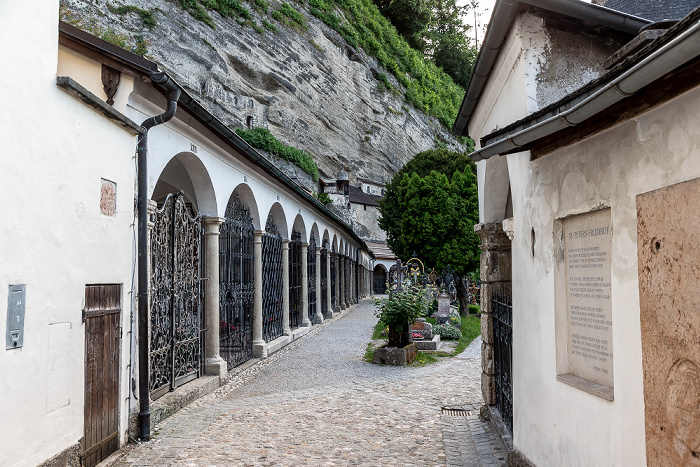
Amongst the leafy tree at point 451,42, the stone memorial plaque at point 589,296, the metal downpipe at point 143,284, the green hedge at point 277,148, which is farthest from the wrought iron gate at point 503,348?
the leafy tree at point 451,42

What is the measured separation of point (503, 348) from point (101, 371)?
13.2 feet

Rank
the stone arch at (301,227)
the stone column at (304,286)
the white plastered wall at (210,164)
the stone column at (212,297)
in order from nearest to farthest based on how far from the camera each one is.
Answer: the white plastered wall at (210,164)
the stone column at (212,297)
the stone arch at (301,227)
the stone column at (304,286)

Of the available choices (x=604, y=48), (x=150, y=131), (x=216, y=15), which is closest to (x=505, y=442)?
(x=604, y=48)

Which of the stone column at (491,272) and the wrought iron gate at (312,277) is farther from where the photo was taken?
the wrought iron gate at (312,277)

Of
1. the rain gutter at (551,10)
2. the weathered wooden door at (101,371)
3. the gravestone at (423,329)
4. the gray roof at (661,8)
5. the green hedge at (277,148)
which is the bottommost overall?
the gravestone at (423,329)

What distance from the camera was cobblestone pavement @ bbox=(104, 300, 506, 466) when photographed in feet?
18.1

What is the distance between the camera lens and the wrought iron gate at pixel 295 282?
16.1 meters

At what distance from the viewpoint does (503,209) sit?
7.04m

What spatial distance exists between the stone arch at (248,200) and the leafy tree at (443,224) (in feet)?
47.4

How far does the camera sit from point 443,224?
1001 inches

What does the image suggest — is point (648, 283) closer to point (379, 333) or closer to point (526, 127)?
point (526, 127)

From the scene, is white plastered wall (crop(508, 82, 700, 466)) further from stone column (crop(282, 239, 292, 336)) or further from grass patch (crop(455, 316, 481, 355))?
stone column (crop(282, 239, 292, 336))

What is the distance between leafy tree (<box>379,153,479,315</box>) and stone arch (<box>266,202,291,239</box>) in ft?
38.7

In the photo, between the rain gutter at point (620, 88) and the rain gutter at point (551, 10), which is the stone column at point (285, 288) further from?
the rain gutter at point (620, 88)
